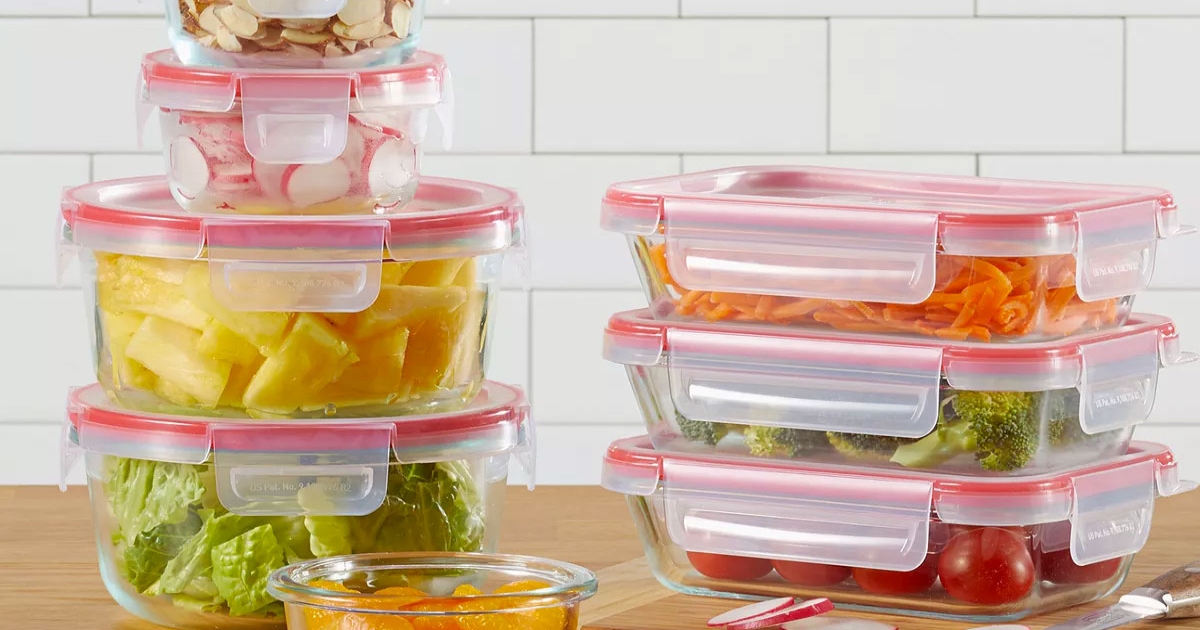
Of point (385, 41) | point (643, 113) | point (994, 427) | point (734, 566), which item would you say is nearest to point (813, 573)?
point (734, 566)

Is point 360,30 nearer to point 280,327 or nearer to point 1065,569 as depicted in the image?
point 280,327

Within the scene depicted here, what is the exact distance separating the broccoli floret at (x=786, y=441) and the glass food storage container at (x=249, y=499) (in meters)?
0.20

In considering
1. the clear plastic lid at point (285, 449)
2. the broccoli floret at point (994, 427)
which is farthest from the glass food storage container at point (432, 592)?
the broccoli floret at point (994, 427)

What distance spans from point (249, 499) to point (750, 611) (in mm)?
345

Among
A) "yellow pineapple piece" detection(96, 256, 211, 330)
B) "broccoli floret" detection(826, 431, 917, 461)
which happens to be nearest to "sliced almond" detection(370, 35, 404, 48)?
"yellow pineapple piece" detection(96, 256, 211, 330)

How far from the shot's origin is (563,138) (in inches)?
84.2

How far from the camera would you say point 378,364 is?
120 centimetres

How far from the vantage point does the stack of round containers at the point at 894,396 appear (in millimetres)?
1168

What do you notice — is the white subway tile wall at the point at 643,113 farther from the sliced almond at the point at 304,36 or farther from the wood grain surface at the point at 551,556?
the sliced almond at the point at 304,36

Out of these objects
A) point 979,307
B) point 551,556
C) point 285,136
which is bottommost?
point 551,556

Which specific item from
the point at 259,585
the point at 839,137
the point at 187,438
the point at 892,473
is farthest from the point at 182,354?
the point at 839,137

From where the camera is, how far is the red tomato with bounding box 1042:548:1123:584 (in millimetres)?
1201

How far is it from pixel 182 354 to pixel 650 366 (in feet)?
1.11

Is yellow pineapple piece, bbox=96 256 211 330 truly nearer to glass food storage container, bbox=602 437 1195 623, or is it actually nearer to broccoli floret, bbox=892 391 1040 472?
glass food storage container, bbox=602 437 1195 623
